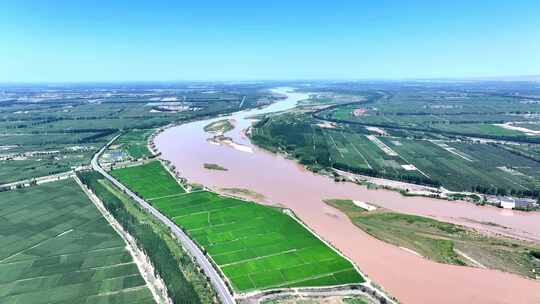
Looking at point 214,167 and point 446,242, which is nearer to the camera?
point 446,242

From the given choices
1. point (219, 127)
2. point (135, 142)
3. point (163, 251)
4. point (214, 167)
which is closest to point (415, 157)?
point (214, 167)

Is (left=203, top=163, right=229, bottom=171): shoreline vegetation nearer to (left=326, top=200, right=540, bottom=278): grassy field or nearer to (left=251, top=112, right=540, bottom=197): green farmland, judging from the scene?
(left=251, top=112, right=540, bottom=197): green farmland

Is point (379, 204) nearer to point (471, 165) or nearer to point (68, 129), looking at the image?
point (471, 165)

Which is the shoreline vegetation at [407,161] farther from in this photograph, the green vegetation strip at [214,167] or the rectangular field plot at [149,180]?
the rectangular field plot at [149,180]

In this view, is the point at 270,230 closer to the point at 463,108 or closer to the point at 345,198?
the point at 345,198

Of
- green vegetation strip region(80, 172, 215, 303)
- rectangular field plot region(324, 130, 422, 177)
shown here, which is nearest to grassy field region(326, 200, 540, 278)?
rectangular field plot region(324, 130, 422, 177)

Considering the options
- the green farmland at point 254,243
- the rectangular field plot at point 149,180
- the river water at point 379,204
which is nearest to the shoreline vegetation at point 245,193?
the river water at point 379,204

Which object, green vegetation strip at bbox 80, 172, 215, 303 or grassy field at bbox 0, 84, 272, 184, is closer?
green vegetation strip at bbox 80, 172, 215, 303
